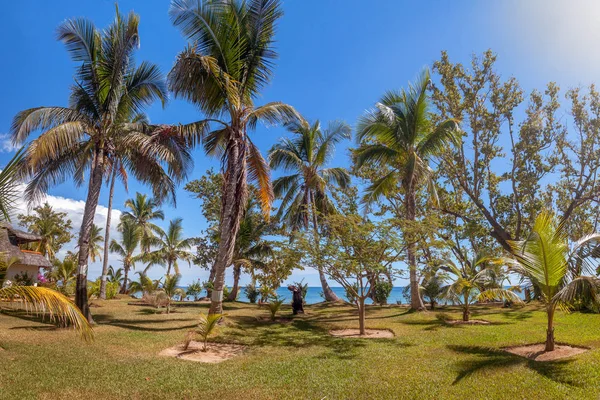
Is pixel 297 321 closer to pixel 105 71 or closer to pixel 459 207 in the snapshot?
pixel 105 71

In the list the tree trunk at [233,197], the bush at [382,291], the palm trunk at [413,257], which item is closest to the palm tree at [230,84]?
the tree trunk at [233,197]

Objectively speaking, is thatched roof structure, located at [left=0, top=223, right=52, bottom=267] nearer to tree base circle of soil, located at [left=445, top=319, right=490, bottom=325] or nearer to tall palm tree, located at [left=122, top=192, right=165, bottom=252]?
tall palm tree, located at [left=122, top=192, right=165, bottom=252]

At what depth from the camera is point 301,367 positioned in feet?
24.3

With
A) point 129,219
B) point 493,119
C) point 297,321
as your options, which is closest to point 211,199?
point 129,219

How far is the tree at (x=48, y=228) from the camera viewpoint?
102ft

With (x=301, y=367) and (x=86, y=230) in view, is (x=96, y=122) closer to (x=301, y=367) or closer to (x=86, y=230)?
(x=86, y=230)

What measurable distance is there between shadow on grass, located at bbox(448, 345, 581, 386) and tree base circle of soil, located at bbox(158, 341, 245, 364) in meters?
5.25

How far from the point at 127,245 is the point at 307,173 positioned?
61.1ft

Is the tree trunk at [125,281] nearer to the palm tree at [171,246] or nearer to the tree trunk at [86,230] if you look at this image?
the palm tree at [171,246]

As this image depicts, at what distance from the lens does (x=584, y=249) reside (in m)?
7.73

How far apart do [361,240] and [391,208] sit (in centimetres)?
1446

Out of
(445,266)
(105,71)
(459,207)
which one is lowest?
(445,266)

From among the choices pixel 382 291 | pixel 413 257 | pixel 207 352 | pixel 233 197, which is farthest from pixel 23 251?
pixel 413 257

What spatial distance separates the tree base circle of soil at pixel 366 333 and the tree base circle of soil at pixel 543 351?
3579mm
